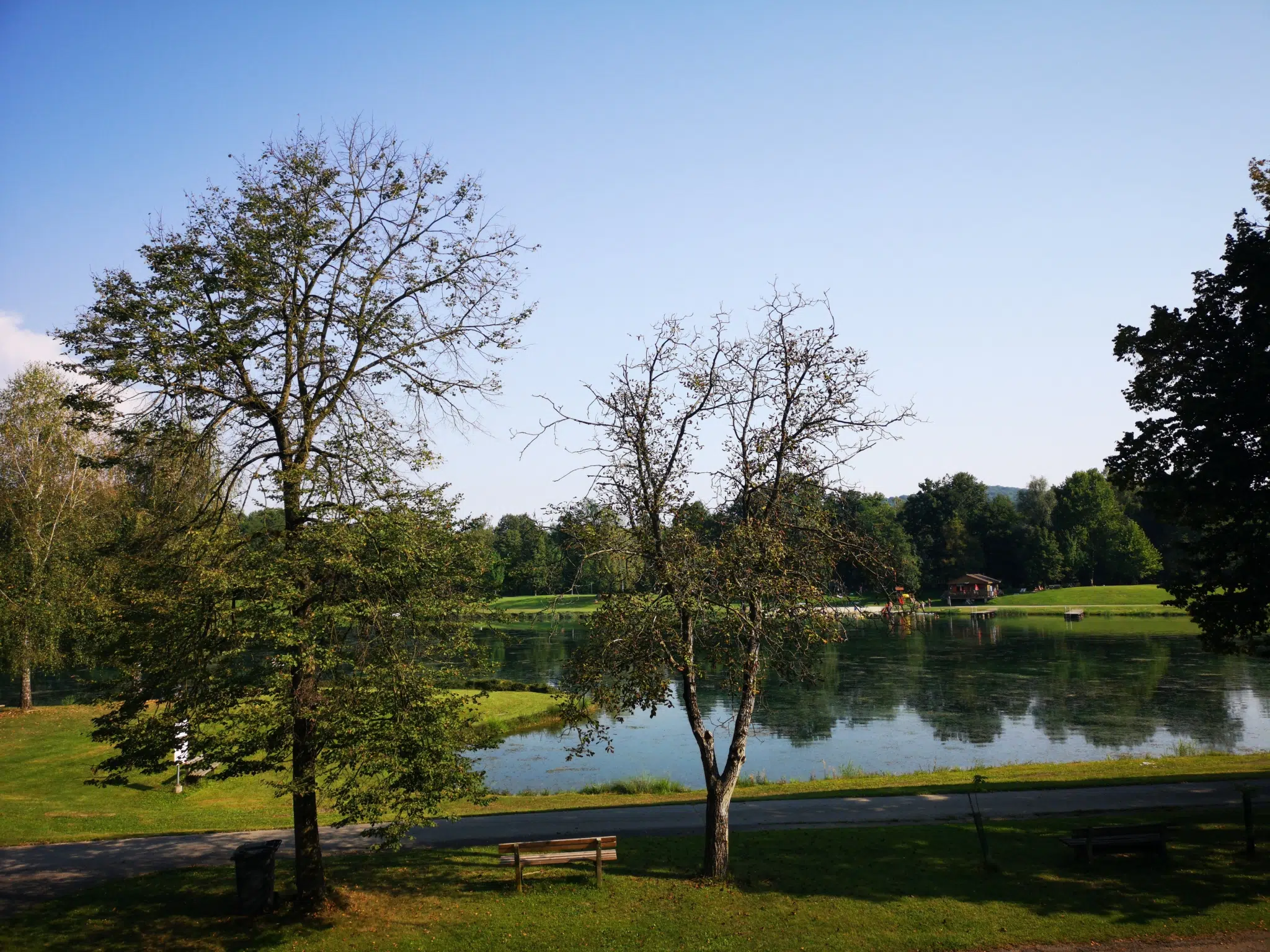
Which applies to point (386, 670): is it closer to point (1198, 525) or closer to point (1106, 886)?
point (1106, 886)

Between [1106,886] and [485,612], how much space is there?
9563 mm

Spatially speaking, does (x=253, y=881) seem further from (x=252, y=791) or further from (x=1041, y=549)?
(x=1041, y=549)

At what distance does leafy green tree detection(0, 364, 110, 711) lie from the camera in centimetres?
3219

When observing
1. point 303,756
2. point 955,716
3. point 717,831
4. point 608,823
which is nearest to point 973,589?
point 955,716

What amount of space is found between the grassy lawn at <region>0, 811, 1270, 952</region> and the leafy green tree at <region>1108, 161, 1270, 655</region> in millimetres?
3986

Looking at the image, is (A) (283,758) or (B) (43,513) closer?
(A) (283,758)

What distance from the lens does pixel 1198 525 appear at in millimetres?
15953

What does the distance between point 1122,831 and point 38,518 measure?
123 feet

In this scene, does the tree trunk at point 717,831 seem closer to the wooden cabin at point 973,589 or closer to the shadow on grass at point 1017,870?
the shadow on grass at point 1017,870

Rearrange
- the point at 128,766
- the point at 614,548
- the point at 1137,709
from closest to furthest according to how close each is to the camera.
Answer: the point at 128,766, the point at 614,548, the point at 1137,709

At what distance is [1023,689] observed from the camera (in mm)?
39688

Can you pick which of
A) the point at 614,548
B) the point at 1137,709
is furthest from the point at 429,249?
the point at 1137,709

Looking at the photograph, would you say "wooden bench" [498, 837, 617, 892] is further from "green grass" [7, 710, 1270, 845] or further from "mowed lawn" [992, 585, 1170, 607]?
"mowed lawn" [992, 585, 1170, 607]

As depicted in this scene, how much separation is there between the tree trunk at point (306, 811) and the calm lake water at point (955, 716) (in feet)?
19.3
